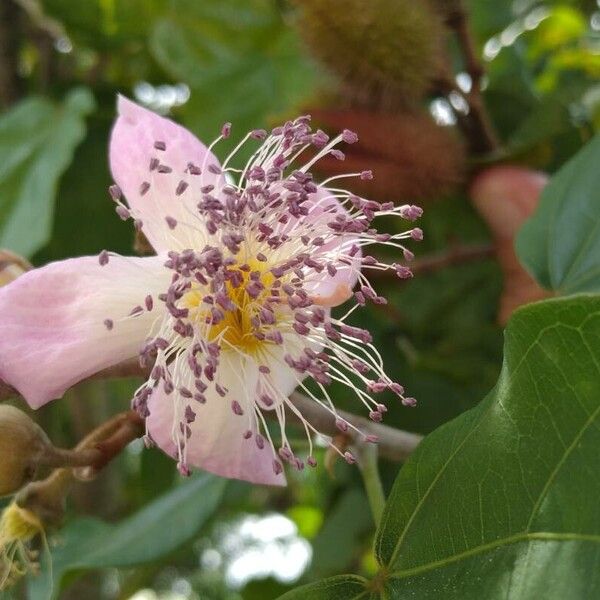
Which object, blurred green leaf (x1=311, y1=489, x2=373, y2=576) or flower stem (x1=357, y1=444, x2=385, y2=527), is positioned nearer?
flower stem (x1=357, y1=444, x2=385, y2=527)

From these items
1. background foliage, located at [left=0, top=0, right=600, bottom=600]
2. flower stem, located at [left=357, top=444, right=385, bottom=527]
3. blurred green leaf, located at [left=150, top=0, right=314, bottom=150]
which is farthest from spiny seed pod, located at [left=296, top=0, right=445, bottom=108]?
flower stem, located at [left=357, top=444, right=385, bottom=527]

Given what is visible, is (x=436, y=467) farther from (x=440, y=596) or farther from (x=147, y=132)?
(x=147, y=132)

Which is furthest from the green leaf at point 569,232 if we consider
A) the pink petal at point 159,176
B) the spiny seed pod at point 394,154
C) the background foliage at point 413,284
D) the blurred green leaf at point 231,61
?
the blurred green leaf at point 231,61

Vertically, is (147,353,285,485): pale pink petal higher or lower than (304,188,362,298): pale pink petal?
lower

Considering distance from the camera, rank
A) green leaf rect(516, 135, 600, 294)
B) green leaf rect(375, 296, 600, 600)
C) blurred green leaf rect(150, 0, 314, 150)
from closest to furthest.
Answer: green leaf rect(375, 296, 600, 600) → green leaf rect(516, 135, 600, 294) → blurred green leaf rect(150, 0, 314, 150)

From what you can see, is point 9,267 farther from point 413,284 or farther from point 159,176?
point 413,284

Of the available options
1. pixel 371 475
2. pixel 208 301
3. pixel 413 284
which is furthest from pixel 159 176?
pixel 413 284

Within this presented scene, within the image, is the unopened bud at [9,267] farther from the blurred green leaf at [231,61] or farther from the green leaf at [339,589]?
the blurred green leaf at [231,61]

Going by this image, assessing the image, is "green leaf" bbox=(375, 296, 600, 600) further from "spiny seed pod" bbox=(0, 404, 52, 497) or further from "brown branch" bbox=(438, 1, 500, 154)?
"brown branch" bbox=(438, 1, 500, 154)

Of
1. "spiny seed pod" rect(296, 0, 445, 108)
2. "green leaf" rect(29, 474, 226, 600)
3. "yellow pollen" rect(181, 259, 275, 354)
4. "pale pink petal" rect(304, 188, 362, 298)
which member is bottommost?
"green leaf" rect(29, 474, 226, 600)
